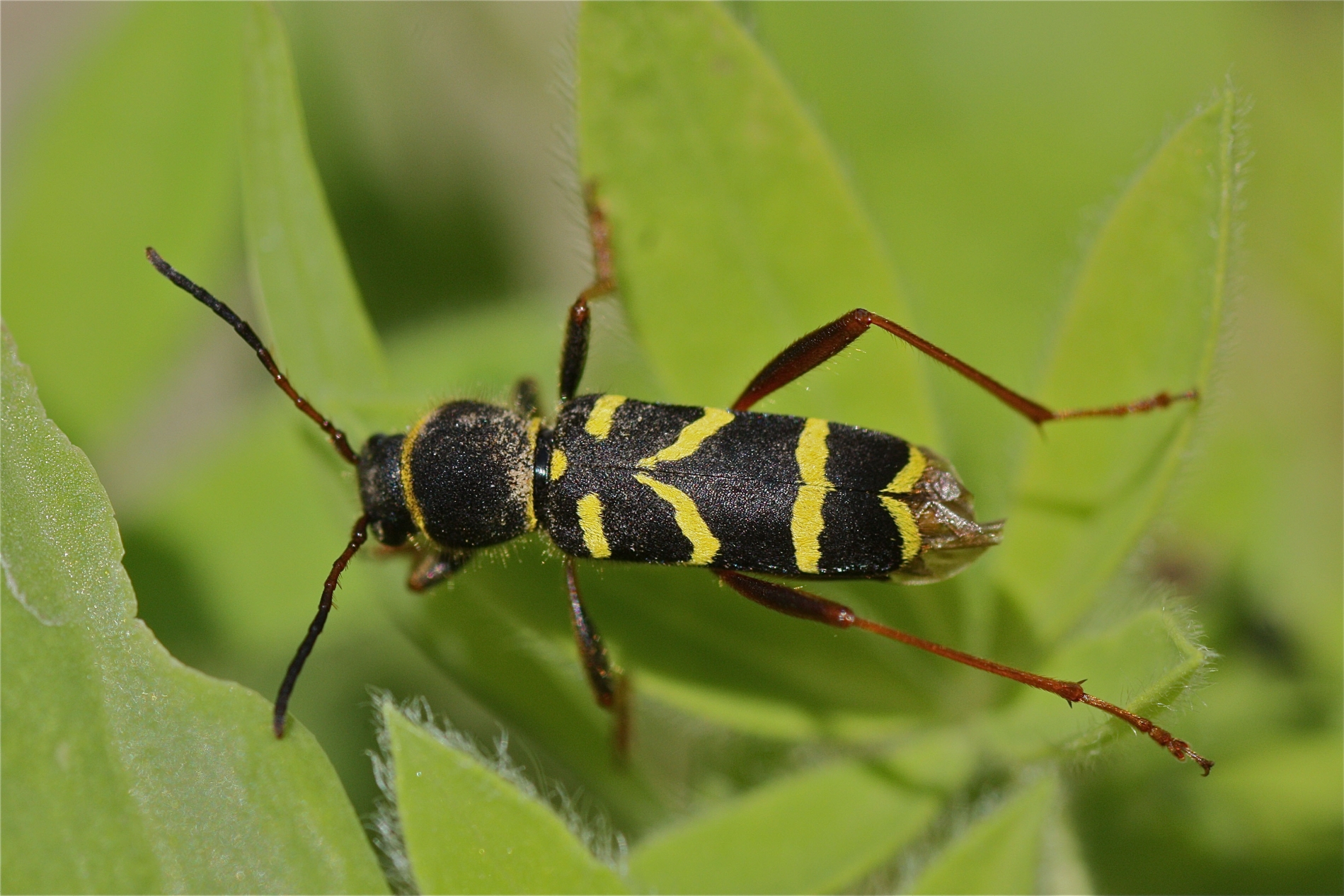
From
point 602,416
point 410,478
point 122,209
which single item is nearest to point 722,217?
point 602,416

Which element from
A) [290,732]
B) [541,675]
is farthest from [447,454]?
[290,732]

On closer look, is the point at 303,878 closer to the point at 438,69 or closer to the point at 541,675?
the point at 541,675

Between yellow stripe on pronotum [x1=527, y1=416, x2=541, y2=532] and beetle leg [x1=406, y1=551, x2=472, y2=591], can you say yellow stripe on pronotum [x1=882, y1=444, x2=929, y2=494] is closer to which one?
yellow stripe on pronotum [x1=527, y1=416, x2=541, y2=532]

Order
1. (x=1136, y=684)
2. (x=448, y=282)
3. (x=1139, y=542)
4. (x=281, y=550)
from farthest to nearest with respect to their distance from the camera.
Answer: (x=448, y=282)
(x=281, y=550)
(x=1139, y=542)
(x=1136, y=684)

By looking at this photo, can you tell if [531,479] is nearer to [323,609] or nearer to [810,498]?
[323,609]

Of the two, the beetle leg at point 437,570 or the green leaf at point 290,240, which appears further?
the beetle leg at point 437,570

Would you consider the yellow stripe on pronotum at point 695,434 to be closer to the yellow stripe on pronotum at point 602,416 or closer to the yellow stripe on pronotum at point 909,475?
the yellow stripe on pronotum at point 602,416

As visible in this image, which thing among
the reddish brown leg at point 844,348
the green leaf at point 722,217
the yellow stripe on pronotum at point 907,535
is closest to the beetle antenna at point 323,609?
the green leaf at point 722,217
